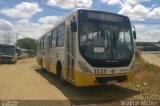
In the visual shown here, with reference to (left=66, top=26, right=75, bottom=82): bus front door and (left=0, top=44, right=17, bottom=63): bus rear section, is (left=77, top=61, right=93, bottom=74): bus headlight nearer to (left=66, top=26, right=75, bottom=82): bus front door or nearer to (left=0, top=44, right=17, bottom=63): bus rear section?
(left=66, top=26, right=75, bottom=82): bus front door

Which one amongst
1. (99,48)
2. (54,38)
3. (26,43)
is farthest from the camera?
(26,43)

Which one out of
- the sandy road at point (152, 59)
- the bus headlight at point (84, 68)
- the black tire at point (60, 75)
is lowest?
the sandy road at point (152, 59)

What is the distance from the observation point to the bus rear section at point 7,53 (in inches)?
1406

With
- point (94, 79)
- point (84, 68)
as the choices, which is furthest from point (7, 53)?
point (94, 79)

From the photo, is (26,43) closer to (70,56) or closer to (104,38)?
(70,56)

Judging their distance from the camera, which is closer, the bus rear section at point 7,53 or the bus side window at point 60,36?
the bus side window at point 60,36

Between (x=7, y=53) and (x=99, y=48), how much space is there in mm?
26987

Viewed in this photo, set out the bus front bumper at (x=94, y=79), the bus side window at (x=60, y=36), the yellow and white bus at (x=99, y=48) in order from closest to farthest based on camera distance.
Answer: the bus front bumper at (x=94, y=79) → the yellow and white bus at (x=99, y=48) → the bus side window at (x=60, y=36)

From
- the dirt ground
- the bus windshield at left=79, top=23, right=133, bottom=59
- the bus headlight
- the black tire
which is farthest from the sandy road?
the bus headlight

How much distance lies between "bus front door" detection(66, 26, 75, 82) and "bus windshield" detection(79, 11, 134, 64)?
881 millimetres

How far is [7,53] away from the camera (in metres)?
36.0

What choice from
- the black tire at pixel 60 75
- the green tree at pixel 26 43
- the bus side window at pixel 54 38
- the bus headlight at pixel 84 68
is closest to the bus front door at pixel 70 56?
the bus headlight at pixel 84 68

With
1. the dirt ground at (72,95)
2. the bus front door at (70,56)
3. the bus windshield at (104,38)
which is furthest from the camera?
the bus front door at (70,56)

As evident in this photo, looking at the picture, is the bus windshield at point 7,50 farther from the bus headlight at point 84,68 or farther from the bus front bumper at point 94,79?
the bus headlight at point 84,68
